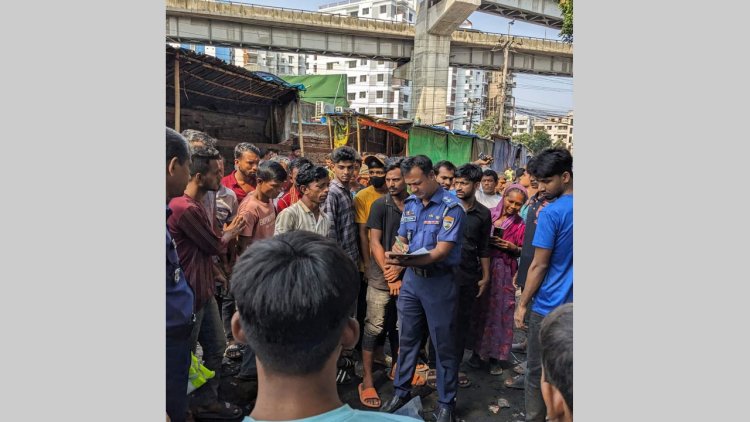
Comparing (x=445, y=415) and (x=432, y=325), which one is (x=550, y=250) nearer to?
(x=432, y=325)

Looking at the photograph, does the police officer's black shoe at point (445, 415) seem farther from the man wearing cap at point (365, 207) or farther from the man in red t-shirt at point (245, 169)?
the man in red t-shirt at point (245, 169)

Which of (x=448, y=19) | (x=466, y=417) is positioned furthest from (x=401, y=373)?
(x=448, y=19)

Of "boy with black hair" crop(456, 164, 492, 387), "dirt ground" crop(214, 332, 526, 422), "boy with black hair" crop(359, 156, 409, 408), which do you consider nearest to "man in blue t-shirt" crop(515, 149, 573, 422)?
"dirt ground" crop(214, 332, 526, 422)

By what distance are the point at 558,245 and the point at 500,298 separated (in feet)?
4.77

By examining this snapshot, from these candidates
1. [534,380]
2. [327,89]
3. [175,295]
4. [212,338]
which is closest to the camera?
[175,295]

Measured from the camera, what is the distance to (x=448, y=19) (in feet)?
9.02

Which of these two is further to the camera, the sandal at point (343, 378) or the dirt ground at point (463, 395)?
the sandal at point (343, 378)

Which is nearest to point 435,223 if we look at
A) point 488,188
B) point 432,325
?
point 432,325

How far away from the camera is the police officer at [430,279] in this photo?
8.59 feet

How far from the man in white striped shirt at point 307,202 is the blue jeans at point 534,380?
1442mm

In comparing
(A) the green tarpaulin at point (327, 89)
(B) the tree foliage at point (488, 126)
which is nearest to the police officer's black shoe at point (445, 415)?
(B) the tree foliage at point (488, 126)

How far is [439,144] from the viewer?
41.3 ft

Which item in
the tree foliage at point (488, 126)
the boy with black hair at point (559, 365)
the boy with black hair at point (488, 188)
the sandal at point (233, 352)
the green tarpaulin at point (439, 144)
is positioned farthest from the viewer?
the green tarpaulin at point (439, 144)

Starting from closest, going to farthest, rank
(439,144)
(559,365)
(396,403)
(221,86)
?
1. (559,365)
2. (396,403)
3. (221,86)
4. (439,144)
